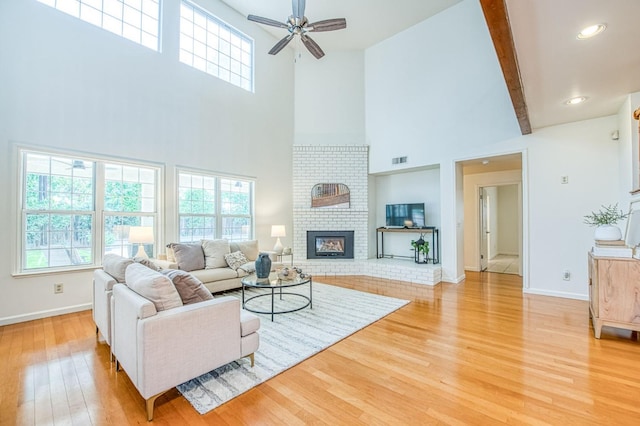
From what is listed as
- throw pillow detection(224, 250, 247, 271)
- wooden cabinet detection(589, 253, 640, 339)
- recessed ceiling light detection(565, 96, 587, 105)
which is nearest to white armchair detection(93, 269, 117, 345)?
throw pillow detection(224, 250, 247, 271)

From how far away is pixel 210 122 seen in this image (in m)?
5.26

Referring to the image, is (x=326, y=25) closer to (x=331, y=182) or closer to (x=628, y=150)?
(x=331, y=182)

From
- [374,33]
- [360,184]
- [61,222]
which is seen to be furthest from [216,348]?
[374,33]

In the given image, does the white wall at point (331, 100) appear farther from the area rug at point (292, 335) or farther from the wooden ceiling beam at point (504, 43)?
the wooden ceiling beam at point (504, 43)

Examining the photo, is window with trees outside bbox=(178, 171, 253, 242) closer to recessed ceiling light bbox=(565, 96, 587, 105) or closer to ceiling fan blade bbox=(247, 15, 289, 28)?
ceiling fan blade bbox=(247, 15, 289, 28)

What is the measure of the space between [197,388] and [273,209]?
4.58 m

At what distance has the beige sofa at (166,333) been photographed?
171cm

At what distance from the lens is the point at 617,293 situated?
278 centimetres

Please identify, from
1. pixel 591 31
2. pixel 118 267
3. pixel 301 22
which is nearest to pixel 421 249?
pixel 591 31

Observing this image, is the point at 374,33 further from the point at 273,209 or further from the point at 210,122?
the point at 273,209

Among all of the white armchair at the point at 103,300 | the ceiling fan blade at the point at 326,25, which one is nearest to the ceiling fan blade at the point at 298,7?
the ceiling fan blade at the point at 326,25

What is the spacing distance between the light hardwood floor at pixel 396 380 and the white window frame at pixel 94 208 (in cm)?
76

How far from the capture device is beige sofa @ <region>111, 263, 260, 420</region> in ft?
5.60

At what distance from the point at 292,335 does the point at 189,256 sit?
2283 mm
